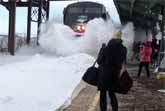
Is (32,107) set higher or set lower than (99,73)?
lower

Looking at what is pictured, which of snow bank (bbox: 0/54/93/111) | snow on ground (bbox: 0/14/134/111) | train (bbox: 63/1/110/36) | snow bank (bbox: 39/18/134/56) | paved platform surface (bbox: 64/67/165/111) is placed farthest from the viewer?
snow bank (bbox: 39/18/134/56)

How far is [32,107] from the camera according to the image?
11.0 metres

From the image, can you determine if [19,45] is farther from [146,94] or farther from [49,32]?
[146,94]

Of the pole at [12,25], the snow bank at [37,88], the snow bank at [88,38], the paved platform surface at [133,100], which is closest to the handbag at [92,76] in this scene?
the paved platform surface at [133,100]

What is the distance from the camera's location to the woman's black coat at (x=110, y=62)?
392 inches

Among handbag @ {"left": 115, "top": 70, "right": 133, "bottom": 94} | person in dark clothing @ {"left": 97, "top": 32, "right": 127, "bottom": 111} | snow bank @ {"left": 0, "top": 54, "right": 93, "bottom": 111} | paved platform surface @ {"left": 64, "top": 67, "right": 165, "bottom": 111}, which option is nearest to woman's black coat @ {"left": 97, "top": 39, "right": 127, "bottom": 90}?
person in dark clothing @ {"left": 97, "top": 32, "right": 127, "bottom": 111}

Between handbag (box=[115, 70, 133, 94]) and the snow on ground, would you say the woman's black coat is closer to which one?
handbag (box=[115, 70, 133, 94])

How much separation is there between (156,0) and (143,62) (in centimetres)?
704

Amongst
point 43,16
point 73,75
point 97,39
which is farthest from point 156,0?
point 43,16

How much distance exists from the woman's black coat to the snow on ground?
1.59 metres

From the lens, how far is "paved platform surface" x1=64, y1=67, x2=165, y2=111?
11712 mm

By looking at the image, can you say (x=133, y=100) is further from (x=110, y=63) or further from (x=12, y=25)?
(x=12, y=25)

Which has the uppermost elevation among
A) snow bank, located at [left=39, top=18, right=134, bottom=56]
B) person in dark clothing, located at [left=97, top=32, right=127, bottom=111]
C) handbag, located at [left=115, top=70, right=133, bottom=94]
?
person in dark clothing, located at [left=97, top=32, right=127, bottom=111]

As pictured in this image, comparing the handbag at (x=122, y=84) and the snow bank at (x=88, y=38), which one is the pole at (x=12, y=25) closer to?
the snow bank at (x=88, y=38)
